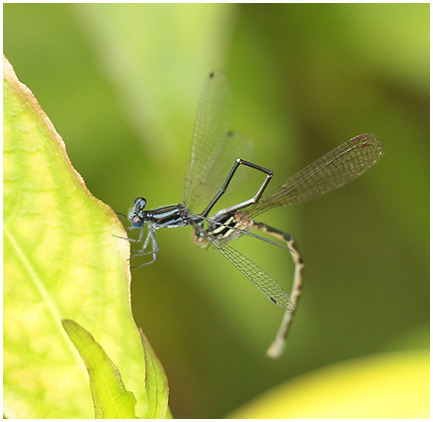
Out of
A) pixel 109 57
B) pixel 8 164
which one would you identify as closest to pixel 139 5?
pixel 109 57

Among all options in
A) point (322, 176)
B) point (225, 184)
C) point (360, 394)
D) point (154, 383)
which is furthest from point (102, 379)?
point (322, 176)

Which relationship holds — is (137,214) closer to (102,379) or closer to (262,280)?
(262,280)

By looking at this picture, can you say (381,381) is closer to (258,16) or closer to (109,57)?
(109,57)

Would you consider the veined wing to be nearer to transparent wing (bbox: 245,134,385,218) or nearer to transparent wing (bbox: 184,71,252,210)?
transparent wing (bbox: 184,71,252,210)

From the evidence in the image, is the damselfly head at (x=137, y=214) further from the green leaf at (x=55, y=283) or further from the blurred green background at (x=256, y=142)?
the green leaf at (x=55, y=283)

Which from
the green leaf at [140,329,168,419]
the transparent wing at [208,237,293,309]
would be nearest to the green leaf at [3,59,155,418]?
the green leaf at [140,329,168,419]

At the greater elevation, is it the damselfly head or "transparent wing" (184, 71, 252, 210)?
"transparent wing" (184, 71, 252, 210)
